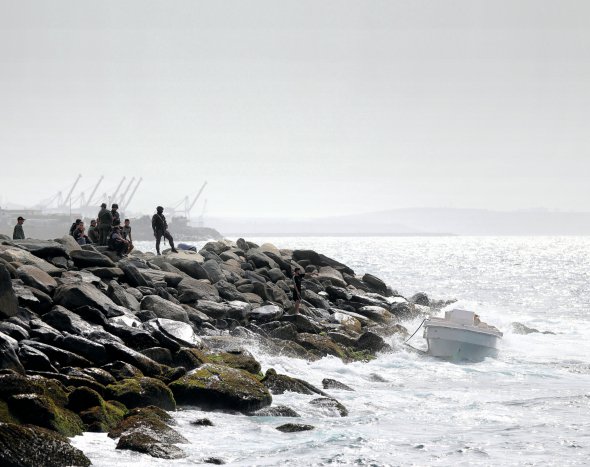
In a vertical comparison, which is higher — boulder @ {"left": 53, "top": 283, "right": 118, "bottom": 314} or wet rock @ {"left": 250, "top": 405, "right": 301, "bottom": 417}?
boulder @ {"left": 53, "top": 283, "right": 118, "bottom": 314}

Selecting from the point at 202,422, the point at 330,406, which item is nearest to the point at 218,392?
the point at 202,422

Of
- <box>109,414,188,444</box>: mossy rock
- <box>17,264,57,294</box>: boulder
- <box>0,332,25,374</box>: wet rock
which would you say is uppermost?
<box>17,264,57,294</box>: boulder

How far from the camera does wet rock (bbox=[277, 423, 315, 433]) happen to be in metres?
15.2

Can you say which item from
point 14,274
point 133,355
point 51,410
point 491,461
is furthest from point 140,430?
point 14,274

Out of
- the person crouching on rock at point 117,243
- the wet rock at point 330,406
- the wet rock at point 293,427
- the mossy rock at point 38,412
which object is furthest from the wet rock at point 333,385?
the person crouching on rock at point 117,243

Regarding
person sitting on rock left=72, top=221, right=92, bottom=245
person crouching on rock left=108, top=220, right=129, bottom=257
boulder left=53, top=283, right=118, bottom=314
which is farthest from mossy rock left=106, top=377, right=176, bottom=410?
person sitting on rock left=72, top=221, right=92, bottom=245

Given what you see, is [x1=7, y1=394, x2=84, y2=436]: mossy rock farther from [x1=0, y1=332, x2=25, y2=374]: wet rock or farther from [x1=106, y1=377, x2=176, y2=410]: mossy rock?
[x1=106, y1=377, x2=176, y2=410]: mossy rock

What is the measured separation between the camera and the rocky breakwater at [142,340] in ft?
42.7

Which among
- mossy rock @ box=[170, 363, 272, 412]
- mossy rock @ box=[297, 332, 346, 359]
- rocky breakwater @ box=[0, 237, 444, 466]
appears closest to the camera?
rocky breakwater @ box=[0, 237, 444, 466]

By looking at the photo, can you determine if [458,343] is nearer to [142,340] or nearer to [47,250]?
[142,340]

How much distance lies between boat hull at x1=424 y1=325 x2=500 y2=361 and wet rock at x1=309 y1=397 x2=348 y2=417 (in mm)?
10503

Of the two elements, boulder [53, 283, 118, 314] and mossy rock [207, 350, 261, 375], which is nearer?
mossy rock [207, 350, 261, 375]

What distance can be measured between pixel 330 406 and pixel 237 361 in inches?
110

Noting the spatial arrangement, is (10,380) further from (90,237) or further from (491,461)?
(90,237)
